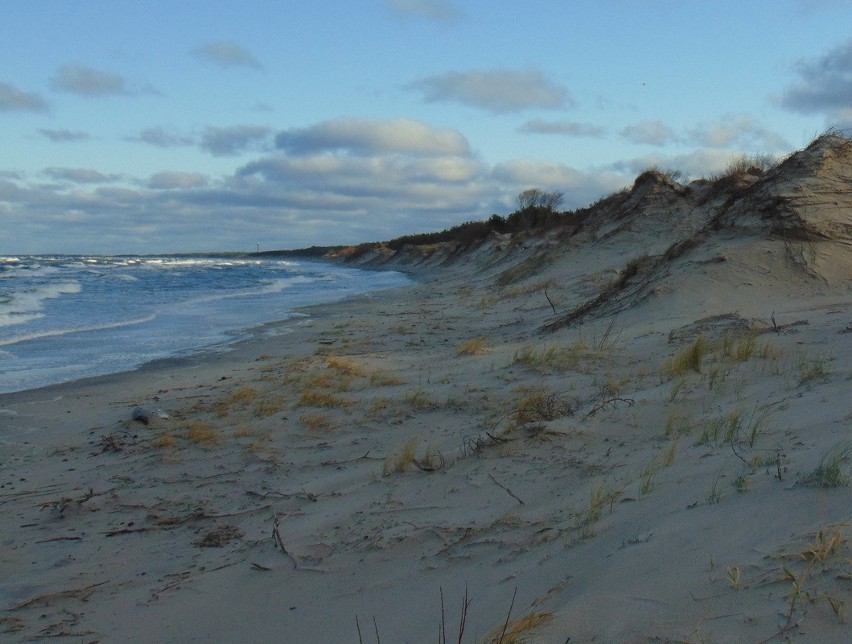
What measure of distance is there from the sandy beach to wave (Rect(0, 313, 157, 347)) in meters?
5.58

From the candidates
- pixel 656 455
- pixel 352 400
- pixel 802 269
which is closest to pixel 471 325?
pixel 802 269

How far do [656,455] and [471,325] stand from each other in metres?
9.43

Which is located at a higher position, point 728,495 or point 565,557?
point 728,495

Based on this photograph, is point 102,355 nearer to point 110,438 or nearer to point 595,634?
point 110,438

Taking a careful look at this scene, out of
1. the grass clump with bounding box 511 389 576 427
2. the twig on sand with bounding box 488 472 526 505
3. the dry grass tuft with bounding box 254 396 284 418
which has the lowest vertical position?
the dry grass tuft with bounding box 254 396 284 418

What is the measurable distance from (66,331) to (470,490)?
541 inches

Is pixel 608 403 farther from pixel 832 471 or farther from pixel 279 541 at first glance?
pixel 279 541

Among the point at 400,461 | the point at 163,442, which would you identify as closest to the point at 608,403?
the point at 400,461

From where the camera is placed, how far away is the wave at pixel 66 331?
1421 cm

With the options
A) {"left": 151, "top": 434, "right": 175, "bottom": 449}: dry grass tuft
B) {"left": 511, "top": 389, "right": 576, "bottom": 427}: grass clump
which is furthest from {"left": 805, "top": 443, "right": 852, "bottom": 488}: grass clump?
{"left": 151, "top": 434, "right": 175, "bottom": 449}: dry grass tuft

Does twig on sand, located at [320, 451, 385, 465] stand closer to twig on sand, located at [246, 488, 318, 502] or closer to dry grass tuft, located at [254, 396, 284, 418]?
twig on sand, located at [246, 488, 318, 502]

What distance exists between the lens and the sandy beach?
2756 millimetres

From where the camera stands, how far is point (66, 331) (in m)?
15.8

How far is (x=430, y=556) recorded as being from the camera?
371cm
